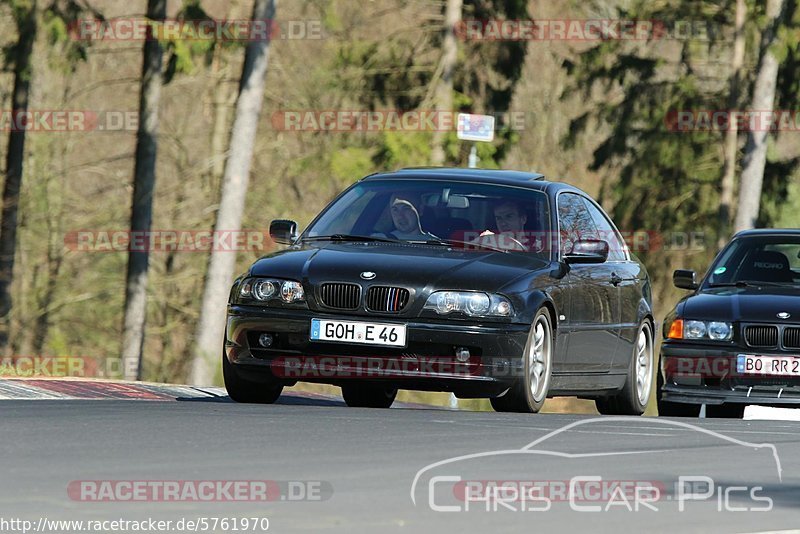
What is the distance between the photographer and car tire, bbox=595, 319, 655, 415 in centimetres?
1331

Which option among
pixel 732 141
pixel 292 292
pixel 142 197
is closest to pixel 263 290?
pixel 292 292

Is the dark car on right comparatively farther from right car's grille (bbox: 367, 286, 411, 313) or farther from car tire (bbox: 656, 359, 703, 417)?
right car's grille (bbox: 367, 286, 411, 313)

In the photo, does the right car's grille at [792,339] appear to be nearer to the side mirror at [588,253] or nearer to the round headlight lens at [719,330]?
the round headlight lens at [719,330]

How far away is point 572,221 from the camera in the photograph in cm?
1271

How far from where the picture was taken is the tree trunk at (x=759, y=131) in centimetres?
3019

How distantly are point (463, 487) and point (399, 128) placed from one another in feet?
96.2

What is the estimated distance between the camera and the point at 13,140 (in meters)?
33.2

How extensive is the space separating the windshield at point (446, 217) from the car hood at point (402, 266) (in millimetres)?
263

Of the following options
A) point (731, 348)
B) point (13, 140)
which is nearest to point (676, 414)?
point (731, 348)

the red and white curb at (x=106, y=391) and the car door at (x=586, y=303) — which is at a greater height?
the car door at (x=586, y=303)

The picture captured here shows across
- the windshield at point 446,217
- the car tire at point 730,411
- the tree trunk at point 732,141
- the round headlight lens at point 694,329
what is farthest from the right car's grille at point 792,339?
the tree trunk at point 732,141

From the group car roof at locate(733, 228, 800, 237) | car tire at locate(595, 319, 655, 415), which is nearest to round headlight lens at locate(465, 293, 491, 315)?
car tire at locate(595, 319, 655, 415)

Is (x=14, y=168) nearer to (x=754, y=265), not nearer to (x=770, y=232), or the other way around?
(x=770, y=232)

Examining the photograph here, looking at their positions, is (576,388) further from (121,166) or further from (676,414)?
(121,166)
